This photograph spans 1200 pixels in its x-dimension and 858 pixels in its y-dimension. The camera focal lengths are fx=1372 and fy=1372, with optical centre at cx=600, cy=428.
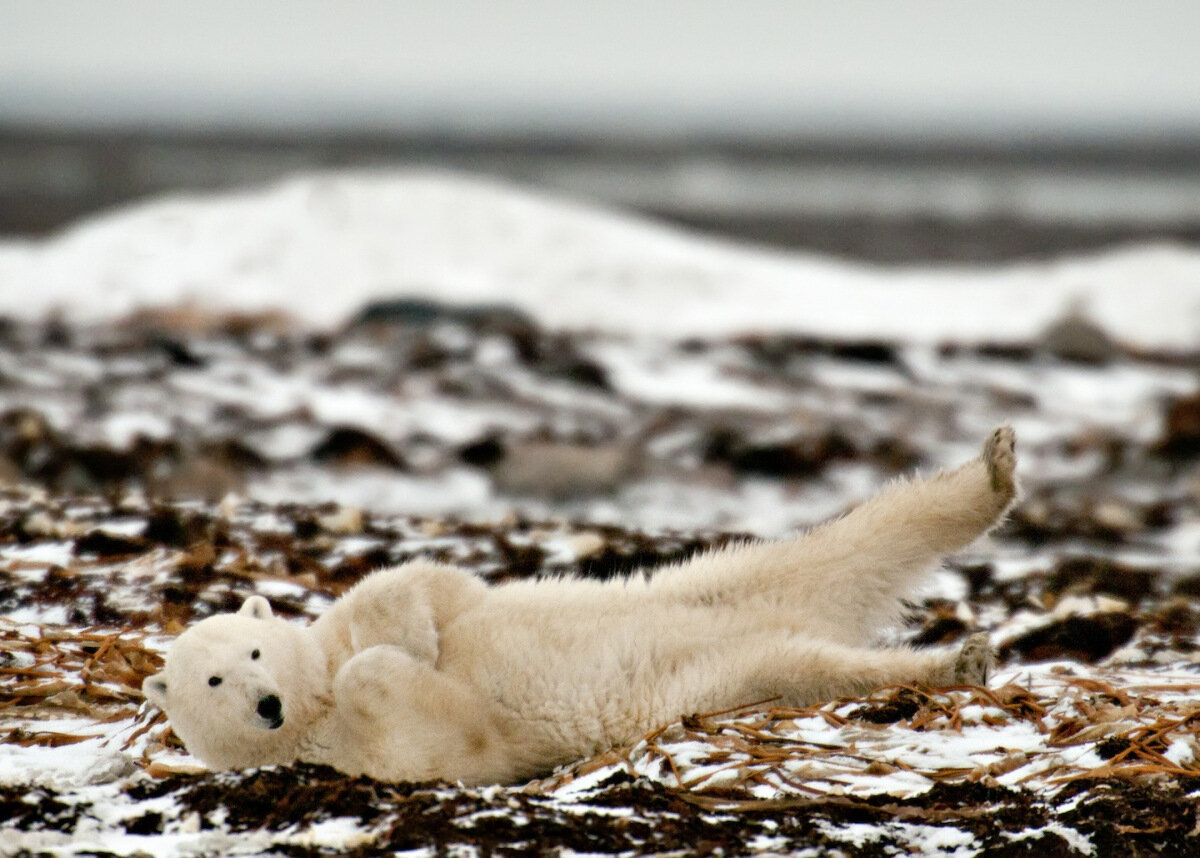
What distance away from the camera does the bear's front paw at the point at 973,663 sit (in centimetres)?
330

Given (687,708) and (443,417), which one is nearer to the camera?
(687,708)

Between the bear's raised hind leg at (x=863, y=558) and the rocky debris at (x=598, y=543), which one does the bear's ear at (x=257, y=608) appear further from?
the bear's raised hind leg at (x=863, y=558)

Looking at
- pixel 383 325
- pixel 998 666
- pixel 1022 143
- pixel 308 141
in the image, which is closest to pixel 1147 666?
pixel 998 666

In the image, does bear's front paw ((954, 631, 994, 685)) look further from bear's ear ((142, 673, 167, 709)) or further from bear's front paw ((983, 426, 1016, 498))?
bear's ear ((142, 673, 167, 709))

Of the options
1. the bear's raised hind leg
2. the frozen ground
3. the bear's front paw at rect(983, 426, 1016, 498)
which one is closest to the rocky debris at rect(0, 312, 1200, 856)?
the frozen ground

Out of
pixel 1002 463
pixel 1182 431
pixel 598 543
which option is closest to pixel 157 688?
pixel 1002 463

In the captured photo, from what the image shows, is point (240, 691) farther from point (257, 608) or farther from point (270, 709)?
point (257, 608)

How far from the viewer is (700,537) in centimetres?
546

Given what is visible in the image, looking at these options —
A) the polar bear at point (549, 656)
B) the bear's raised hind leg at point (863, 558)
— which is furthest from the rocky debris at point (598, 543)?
the bear's raised hind leg at point (863, 558)

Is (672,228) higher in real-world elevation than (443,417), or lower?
higher

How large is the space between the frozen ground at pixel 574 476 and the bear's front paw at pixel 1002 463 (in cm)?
51

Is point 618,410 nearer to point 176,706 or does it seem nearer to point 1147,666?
point 1147,666

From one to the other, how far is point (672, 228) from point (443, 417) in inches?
457

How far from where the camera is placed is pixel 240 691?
3.08 m
